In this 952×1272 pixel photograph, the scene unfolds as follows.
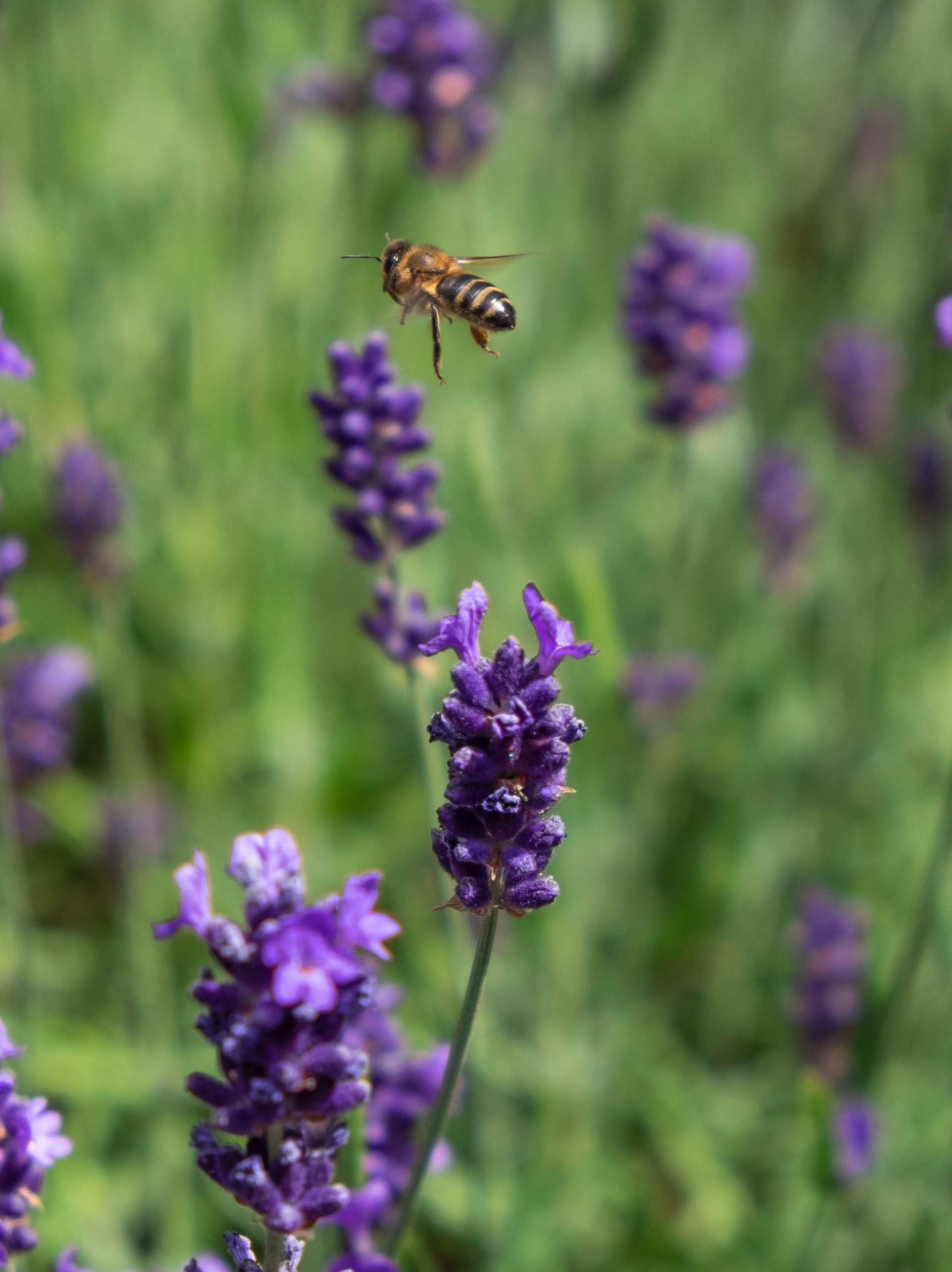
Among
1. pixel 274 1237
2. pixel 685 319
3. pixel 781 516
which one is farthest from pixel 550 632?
pixel 781 516

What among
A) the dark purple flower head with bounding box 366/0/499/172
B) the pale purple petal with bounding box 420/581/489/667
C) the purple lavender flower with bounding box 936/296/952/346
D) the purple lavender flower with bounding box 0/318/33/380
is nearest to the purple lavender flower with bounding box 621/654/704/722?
the dark purple flower head with bounding box 366/0/499/172

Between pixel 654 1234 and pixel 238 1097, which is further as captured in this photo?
pixel 654 1234

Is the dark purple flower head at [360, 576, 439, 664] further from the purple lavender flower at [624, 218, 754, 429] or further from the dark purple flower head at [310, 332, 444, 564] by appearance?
the purple lavender flower at [624, 218, 754, 429]

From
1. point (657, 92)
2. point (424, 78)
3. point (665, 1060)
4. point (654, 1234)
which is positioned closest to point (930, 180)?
point (657, 92)

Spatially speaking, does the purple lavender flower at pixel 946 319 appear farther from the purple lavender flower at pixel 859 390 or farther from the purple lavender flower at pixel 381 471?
the purple lavender flower at pixel 859 390

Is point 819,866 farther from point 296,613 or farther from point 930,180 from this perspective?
point 930,180

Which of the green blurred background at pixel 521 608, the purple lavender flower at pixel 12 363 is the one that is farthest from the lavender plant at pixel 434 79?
the purple lavender flower at pixel 12 363

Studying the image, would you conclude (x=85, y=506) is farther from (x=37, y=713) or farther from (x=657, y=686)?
(x=657, y=686)
